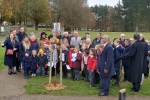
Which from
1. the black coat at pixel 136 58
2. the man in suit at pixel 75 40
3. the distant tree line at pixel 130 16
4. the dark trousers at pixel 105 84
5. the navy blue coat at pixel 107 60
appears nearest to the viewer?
the navy blue coat at pixel 107 60

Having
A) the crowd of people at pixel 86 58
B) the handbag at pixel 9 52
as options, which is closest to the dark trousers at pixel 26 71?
the crowd of people at pixel 86 58

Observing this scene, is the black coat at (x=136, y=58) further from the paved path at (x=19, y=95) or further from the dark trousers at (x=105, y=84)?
the dark trousers at (x=105, y=84)

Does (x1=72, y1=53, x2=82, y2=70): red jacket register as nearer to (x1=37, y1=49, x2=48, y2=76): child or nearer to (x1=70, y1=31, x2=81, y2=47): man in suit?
(x1=37, y1=49, x2=48, y2=76): child

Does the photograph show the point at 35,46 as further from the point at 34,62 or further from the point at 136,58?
the point at 136,58

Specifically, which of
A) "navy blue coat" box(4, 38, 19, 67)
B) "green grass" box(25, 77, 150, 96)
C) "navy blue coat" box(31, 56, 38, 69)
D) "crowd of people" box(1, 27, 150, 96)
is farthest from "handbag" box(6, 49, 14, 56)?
"green grass" box(25, 77, 150, 96)

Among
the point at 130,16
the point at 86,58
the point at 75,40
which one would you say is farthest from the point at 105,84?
the point at 130,16

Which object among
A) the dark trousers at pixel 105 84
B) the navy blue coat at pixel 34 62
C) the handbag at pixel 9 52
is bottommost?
the dark trousers at pixel 105 84

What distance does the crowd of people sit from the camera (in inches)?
300

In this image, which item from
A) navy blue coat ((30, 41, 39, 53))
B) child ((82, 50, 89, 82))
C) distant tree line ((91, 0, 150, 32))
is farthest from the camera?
distant tree line ((91, 0, 150, 32))

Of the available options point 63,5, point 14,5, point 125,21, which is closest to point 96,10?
point 125,21

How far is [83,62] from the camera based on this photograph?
937 cm

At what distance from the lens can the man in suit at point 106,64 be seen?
23.4ft

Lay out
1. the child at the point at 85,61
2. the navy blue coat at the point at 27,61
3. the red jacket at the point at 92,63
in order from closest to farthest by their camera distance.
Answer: the red jacket at the point at 92,63
the child at the point at 85,61
the navy blue coat at the point at 27,61

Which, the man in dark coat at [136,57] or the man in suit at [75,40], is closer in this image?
the man in dark coat at [136,57]
